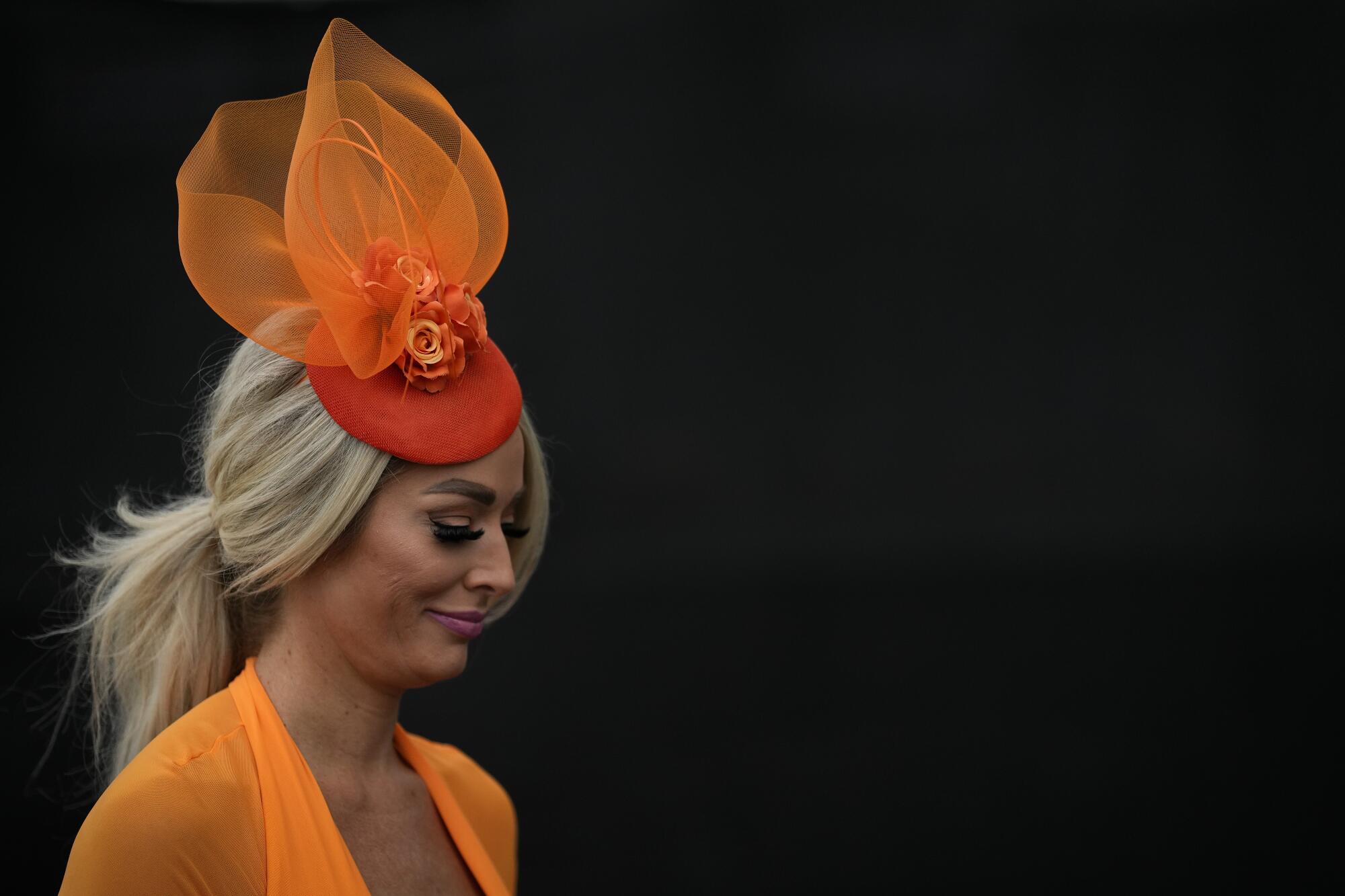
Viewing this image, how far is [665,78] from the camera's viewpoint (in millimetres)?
2721

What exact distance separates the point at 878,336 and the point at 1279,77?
99 cm

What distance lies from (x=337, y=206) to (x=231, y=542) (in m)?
0.36

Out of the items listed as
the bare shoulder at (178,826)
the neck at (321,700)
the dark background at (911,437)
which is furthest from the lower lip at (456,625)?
the dark background at (911,437)

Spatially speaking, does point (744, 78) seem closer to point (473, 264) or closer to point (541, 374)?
point (541, 374)

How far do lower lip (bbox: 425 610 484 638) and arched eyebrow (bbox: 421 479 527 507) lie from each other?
0.12 m

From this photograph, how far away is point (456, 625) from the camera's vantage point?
1.32 metres

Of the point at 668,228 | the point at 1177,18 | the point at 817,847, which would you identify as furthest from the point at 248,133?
the point at 1177,18

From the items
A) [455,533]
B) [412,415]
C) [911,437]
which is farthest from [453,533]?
[911,437]

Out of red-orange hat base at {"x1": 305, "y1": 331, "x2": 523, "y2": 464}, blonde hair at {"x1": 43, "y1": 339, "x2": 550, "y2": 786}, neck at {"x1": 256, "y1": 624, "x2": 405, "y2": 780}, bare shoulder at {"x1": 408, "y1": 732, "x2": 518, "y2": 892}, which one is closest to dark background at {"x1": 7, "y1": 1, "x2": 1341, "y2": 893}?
bare shoulder at {"x1": 408, "y1": 732, "x2": 518, "y2": 892}

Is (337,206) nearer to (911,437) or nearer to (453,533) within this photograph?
(453,533)

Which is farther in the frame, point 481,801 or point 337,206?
point 481,801

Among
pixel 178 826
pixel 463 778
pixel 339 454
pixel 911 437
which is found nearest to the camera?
pixel 178 826

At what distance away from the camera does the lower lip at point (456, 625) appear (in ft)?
4.30

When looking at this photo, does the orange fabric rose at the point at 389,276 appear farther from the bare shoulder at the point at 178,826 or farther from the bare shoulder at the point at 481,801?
the bare shoulder at the point at 481,801
